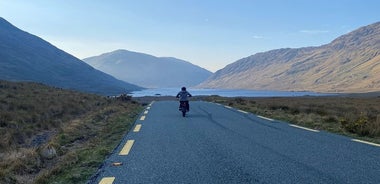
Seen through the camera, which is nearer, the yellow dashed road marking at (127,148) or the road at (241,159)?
the road at (241,159)

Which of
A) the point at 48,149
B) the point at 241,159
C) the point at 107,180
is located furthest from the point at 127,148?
the point at 107,180

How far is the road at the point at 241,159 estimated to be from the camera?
625cm

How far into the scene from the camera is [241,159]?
772cm

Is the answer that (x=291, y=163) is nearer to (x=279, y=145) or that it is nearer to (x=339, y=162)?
(x=339, y=162)

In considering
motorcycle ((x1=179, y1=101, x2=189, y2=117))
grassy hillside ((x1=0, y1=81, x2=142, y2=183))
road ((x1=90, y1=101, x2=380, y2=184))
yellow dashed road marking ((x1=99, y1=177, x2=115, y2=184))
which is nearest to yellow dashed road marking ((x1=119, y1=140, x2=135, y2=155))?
road ((x1=90, y1=101, x2=380, y2=184))

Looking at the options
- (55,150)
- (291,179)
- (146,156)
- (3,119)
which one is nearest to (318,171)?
(291,179)

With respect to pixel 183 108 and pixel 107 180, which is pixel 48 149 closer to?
pixel 107 180

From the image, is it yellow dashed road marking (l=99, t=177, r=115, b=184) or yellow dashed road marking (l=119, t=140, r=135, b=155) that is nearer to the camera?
yellow dashed road marking (l=99, t=177, r=115, b=184)

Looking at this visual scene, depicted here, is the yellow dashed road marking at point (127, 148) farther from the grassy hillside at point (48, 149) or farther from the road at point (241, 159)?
the grassy hillside at point (48, 149)

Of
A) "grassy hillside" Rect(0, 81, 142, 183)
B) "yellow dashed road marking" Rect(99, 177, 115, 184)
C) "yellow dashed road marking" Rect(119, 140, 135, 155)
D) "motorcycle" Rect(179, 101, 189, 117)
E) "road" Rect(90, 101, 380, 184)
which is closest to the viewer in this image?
"yellow dashed road marking" Rect(99, 177, 115, 184)

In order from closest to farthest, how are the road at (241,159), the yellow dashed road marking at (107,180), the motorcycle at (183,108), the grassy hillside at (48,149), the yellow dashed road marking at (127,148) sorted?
the yellow dashed road marking at (107,180) < the road at (241,159) < the grassy hillside at (48,149) < the yellow dashed road marking at (127,148) < the motorcycle at (183,108)

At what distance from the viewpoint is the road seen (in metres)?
6.25

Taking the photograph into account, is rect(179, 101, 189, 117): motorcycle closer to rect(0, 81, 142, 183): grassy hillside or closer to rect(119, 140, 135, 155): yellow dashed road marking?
rect(0, 81, 142, 183): grassy hillside

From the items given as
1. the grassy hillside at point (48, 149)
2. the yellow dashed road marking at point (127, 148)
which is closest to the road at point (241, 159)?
the yellow dashed road marking at point (127, 148)
